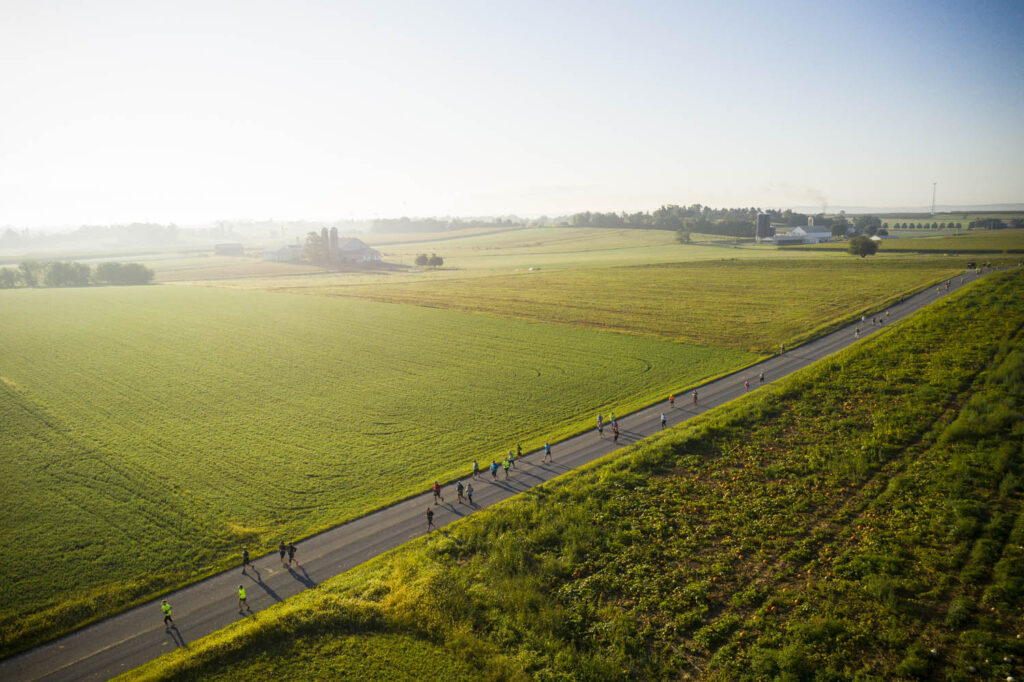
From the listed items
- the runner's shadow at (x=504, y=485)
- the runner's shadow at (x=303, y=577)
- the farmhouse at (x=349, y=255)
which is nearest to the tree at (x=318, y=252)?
the farmhouse at (x=349, y=255)

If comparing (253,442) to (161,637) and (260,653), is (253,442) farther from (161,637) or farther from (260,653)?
(260,653)

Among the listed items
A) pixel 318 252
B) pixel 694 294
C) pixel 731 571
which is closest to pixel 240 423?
pixel 731 571

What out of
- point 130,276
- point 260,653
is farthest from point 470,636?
point 130,276

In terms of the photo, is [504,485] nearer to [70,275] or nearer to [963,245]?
[963,245]

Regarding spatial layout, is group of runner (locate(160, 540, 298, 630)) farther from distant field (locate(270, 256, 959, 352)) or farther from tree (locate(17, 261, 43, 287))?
tree (locate(17, 261, 43, 287))

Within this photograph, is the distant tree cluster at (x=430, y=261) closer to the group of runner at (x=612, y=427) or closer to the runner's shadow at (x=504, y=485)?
the group of runner at (x=612, y=427)

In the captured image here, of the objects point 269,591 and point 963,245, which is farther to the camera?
point 963,245
